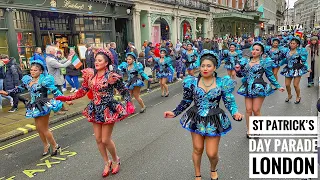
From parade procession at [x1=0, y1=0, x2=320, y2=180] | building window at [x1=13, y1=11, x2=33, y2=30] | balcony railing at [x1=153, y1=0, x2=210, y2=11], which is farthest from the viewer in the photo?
balcony railing at [x1=153, y1=0, x2=210, y2=11]

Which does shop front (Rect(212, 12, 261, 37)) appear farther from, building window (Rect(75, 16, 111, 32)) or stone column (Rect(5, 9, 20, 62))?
stone column (Rect(5, 9, 20, 62))

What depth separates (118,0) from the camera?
670 inches

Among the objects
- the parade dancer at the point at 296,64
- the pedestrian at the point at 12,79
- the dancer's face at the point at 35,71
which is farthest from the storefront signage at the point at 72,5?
the parade dancer at the point at 296,64

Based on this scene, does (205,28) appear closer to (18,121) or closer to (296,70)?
(296,70)

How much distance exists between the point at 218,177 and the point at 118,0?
14587mm

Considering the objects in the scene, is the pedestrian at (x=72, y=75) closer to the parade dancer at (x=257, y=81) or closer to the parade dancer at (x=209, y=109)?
the parade dancer at (x=257, y=81)

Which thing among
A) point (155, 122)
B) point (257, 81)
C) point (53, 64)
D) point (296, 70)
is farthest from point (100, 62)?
point (296, 70)

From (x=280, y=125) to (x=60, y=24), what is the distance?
12084 mm

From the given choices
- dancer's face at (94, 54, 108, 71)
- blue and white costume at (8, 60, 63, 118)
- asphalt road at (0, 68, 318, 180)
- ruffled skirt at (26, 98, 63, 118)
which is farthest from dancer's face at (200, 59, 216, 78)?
ruffled skirt at (26, 98, 63, 118)

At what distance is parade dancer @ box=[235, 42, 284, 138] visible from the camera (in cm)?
574

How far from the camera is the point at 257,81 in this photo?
229 inches

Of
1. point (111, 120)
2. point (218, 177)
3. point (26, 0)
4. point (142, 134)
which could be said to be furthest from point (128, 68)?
point (26, 0)

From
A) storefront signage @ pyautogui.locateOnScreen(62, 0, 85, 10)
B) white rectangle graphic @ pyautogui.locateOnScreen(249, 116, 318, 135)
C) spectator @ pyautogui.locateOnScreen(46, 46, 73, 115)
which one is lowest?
white rectangle graphic @ pyautogui.locateOnScreen(249, 116, 318, 135)

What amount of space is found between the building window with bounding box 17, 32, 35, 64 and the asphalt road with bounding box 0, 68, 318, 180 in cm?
612
